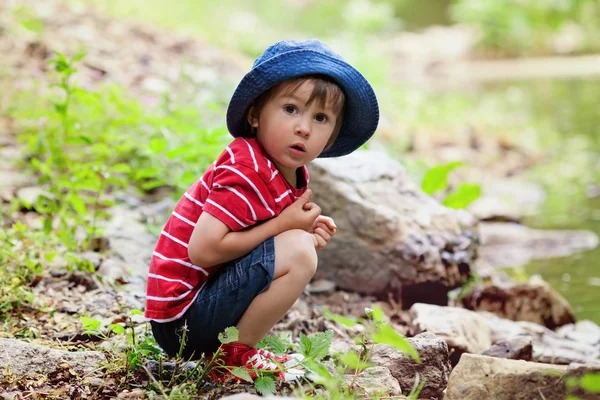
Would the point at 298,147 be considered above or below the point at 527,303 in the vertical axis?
above

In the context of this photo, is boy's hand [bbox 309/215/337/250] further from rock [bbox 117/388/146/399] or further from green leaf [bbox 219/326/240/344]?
rock [bbox 117/388/146/399]

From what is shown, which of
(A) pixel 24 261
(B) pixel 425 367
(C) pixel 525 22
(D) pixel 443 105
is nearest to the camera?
(B) pixel 425 367

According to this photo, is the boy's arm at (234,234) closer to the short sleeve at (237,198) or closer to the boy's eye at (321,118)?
the short sleeve at (237,198)

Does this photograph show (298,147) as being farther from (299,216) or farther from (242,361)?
(242,361)

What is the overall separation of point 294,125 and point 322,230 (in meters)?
0.33

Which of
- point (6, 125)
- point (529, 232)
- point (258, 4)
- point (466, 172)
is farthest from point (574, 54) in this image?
point (6, 125)

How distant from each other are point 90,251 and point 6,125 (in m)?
1.93

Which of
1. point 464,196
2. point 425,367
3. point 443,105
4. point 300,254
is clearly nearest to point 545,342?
point 464,196

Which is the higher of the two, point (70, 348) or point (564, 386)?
point (564, 386)

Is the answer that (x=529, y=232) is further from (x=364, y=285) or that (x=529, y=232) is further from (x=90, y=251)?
(x=90, y=251)

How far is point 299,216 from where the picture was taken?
197 centimetres

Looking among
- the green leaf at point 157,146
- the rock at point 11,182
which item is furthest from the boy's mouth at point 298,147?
the rock at point 11,182

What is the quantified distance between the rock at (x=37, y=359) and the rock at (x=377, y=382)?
0.72 metres

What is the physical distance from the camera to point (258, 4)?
62.4ft
